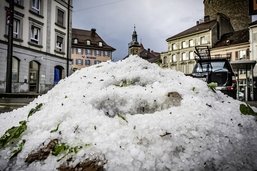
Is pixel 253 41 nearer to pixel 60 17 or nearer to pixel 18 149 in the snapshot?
pixel 60 17

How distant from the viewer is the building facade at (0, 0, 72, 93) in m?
17.2

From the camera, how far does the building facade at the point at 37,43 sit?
1723cm

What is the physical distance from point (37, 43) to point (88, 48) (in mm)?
45852

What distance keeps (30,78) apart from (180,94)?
18.7 metres

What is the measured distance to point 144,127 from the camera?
1.79 meters

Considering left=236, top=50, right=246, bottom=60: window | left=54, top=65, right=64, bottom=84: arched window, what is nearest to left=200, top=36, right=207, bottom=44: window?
left=236, top=50, right=246, bottom=60: window

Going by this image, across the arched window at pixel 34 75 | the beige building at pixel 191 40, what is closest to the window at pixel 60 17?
the arched window at pixel 34 75

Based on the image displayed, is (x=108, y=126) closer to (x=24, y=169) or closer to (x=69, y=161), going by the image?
(x=69, y=161)

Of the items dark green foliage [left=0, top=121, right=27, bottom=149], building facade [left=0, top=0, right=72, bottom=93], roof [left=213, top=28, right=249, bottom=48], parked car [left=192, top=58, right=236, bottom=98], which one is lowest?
dark green foliage [left=0, top=121, right=27, bottom=149]

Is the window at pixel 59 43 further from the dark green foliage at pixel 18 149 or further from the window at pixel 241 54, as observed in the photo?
the window at pixel 241 54

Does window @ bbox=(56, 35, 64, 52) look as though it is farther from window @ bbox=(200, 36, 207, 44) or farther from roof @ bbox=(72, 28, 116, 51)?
roof @ bbox=(72, 28, 116, 51)

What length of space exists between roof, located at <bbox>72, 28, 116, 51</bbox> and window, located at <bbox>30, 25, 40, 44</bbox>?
4456 cm

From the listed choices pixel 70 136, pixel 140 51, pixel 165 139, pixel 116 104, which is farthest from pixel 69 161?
pixel 140 51

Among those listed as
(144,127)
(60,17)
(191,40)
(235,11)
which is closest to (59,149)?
(144,127)
